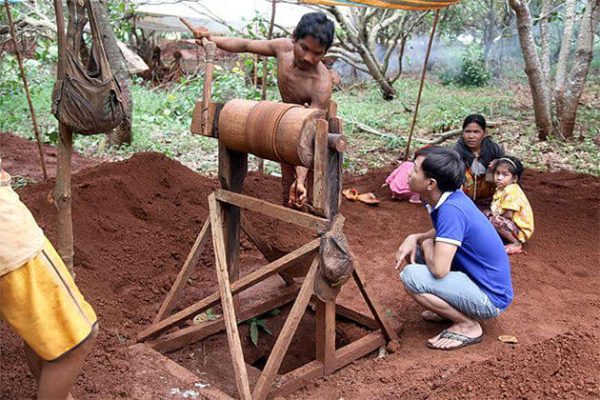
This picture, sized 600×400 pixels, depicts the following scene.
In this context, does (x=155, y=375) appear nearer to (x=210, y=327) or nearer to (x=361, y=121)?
(x=210, y=327)

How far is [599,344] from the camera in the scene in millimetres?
2996

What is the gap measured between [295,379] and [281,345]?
12.3 inches

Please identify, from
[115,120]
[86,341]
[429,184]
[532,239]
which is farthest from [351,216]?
[86,341]

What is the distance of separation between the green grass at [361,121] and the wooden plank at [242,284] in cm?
370

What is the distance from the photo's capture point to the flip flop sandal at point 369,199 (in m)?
6.13

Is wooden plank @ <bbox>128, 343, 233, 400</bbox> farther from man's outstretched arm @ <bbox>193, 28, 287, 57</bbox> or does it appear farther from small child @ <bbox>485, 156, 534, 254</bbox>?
small child @ <bbox>485, 156, 534, 254</bbox>

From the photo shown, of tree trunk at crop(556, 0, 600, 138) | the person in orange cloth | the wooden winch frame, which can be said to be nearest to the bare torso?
the wooden winch frame

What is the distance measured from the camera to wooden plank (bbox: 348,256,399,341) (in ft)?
11.2

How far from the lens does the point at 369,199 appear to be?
618cm

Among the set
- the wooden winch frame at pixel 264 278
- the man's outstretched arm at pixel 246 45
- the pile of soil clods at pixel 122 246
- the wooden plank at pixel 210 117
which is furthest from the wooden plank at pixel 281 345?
the man's outstretched arm at pixel 246 45

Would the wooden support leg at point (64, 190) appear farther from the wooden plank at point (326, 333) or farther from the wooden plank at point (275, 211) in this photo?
the wooden plank at point (326, 333)

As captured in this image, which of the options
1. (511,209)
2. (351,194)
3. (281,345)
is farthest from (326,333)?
(351,194)

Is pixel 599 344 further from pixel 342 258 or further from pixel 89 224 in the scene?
pixel 89 224

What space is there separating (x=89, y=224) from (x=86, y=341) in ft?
8.01
